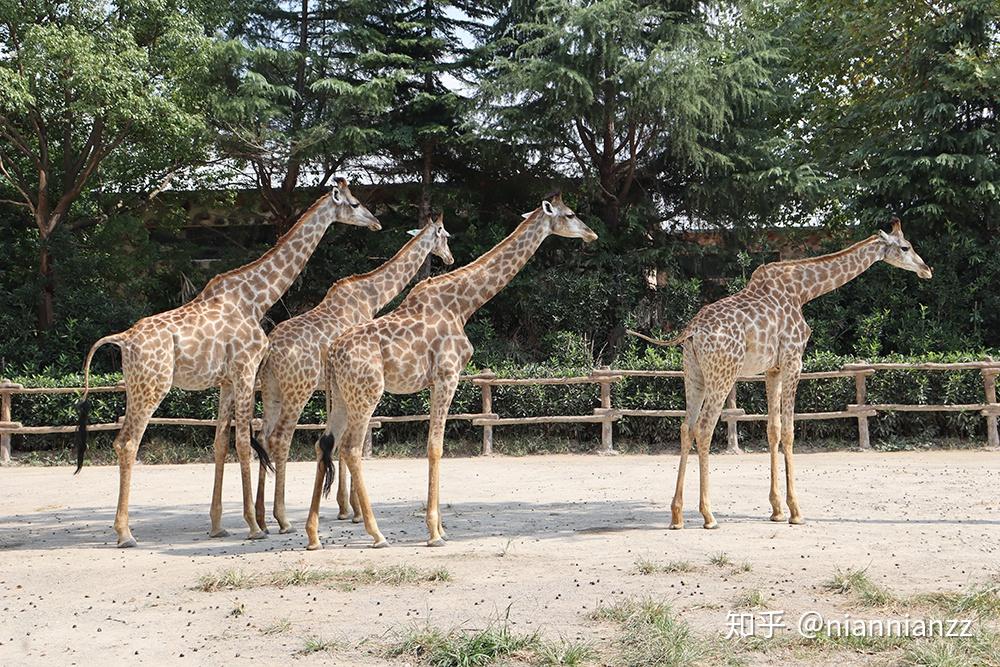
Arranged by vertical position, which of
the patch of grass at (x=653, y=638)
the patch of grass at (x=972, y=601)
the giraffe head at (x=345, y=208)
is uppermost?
the giraffe head at (x=345, y=208)

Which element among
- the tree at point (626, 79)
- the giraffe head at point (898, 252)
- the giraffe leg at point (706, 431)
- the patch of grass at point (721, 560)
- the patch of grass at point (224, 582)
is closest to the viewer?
the patch of grass at point (224, 582)

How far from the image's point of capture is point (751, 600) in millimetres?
5969

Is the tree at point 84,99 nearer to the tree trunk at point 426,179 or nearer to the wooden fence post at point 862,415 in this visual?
the tree trunk at point 426,179

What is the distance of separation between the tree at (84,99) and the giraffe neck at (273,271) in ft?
28.9

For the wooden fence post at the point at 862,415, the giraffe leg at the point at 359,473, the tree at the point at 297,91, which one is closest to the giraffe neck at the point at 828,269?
the giraffe leg at the point at 359,473

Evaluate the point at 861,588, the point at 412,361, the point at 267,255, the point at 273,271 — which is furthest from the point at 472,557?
the point at 267,255

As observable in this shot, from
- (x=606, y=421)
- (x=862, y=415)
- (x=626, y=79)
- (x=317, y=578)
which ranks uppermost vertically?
(x=626, y=79)

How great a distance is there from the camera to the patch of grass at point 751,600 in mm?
5918

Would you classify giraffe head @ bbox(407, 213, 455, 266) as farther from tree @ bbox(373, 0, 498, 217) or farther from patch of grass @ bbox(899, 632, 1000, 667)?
tree @ bbox(373, 0, 498, 217)

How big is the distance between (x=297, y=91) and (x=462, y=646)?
53.2 feet

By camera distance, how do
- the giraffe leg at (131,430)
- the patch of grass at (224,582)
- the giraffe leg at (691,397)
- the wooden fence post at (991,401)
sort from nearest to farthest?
the patch of grass at (224,582) < the giraffe leg at (131,430) < the giraffe leg at (691,397) < the wooden fence post at (991,401)

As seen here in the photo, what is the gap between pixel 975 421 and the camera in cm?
1533

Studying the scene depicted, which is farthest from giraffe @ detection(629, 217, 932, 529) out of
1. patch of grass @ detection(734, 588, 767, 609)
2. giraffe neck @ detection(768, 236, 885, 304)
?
patch of grass @ detection(734, 588, 767, 609)

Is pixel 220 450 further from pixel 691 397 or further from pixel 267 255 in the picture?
pixel 691 397
